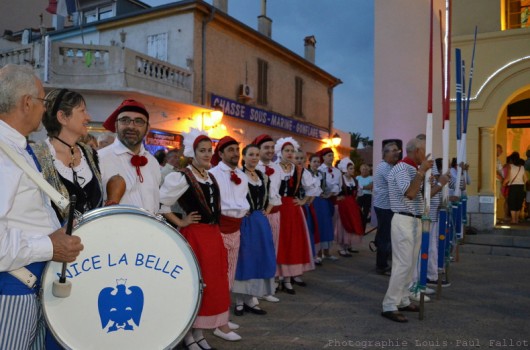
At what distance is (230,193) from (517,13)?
9749 millimetres

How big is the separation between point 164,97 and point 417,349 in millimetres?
10347

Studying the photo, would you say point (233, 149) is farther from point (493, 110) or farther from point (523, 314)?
point (493, 110)

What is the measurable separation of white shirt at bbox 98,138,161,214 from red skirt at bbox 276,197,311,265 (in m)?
2.90

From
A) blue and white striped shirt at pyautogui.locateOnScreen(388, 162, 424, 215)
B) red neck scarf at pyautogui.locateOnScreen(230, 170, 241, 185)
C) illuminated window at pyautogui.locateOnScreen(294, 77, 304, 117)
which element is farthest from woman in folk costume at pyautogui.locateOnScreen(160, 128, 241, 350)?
illuminated window at pyautogui.locateOnScreen(294, 77, 304, 117)

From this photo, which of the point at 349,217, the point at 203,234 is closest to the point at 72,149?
the point at 203,234

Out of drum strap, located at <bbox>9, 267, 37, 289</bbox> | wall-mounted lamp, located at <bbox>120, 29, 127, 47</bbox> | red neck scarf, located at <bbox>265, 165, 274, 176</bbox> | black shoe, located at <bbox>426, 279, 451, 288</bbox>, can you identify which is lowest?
black shoe, located at <bbox>426, 279, 451, 288</bbox>

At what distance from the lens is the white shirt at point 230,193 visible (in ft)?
14.5

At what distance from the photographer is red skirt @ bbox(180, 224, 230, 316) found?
3797mm

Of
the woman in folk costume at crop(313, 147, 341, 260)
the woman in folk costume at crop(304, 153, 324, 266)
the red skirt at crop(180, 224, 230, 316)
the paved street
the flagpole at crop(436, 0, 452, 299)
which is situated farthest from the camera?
the woman in folk costume at crop(313, 147, 341, 260)

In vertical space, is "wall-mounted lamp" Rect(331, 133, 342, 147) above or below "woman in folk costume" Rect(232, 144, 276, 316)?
above

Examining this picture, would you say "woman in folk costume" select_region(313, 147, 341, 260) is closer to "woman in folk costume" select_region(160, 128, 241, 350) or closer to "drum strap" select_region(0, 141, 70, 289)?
"woman in folk costume" select_region(160, 128, 241, 350)

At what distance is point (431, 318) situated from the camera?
192 inches

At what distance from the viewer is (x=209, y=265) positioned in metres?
3.80

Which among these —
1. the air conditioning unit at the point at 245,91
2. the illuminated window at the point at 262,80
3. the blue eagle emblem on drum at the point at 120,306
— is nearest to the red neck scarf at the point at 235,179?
the blue eagle emblem on drum at the point at 120,306
